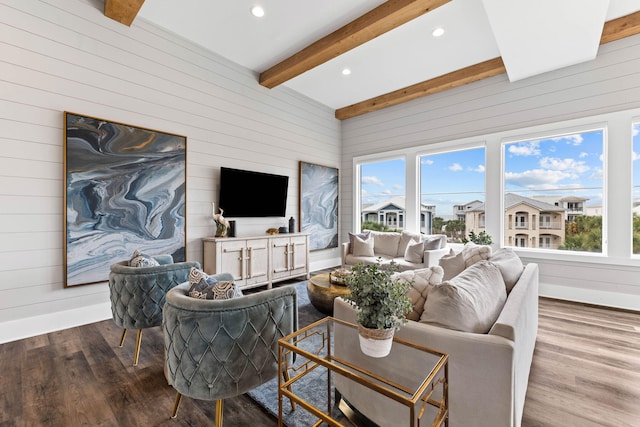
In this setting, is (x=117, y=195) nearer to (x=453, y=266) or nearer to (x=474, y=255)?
→ (x=453, y=266)

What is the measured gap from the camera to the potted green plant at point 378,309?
121cm

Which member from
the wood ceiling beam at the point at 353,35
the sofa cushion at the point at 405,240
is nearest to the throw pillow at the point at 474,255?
the sofa cushion at the point at 405,240

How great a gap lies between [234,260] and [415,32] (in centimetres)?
391

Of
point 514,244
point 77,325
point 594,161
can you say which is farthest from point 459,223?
point 77,325

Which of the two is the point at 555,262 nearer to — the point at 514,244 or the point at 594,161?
the point at 514,244

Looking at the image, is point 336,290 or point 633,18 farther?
point 633,18

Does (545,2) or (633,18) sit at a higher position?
(633,18)

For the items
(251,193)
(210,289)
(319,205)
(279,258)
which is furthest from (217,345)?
(319,205)

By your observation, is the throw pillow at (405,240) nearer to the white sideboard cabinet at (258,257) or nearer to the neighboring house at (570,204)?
the white sideboard cabinet at (258,257)

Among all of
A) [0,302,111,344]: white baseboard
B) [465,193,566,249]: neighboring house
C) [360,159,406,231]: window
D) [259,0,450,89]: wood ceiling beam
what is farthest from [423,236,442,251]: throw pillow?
[0,302,111,344]: white baseboard

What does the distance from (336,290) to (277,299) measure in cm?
139

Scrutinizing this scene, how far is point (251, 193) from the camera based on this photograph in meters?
4.55

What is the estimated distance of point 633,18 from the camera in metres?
3.27

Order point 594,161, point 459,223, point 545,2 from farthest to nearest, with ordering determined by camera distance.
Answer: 1. point 459,223
2. point 594,161
3. point 545,2
